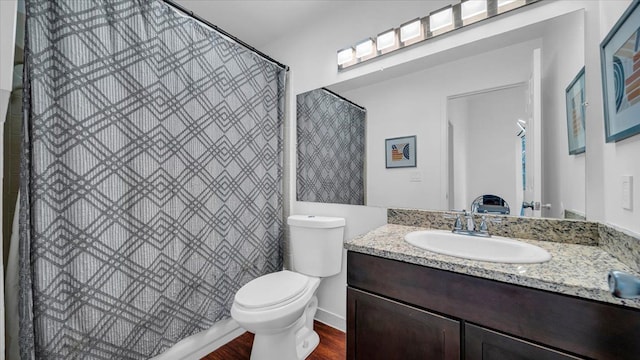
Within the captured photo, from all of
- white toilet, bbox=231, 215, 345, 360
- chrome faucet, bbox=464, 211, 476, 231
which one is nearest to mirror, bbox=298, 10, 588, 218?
chrome faucet, bbox=464, 211, 476, 231

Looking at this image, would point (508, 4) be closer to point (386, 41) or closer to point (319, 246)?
point (386, 41)

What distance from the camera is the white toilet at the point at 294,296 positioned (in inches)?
Result: 49.2

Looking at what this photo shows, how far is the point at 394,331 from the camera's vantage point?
0.95 meters

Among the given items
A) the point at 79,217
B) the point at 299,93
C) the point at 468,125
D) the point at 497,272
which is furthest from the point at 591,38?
the point at 79,217

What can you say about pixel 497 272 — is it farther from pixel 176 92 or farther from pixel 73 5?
pixel 73 5

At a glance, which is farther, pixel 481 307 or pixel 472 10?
pixel 472 10

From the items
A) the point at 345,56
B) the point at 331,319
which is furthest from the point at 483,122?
the point at 331,319

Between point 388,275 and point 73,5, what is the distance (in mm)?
1720

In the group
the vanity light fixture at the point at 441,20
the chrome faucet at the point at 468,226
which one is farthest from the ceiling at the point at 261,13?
the chrome faucet at the point at 468,226

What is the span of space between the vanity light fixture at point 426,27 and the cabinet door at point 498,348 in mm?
1409

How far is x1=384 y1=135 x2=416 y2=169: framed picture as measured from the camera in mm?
1503

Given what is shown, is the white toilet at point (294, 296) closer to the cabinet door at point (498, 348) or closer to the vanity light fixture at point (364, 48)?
the cabinet door at point (498, 348)

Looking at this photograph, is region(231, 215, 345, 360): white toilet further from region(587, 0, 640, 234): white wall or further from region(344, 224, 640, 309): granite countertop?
region(587, 0, 640, 234): white wall

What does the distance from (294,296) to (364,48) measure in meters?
1.60
